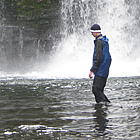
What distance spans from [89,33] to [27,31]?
20.3 feet

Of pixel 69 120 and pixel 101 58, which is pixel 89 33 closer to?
pixel 101 58

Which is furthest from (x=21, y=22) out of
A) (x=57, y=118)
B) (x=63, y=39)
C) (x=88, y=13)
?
(x=57, y=118)

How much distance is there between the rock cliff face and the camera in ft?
106

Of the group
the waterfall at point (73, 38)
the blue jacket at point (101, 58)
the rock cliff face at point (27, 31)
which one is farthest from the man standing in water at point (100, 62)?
the rock cliff face at point (27, 31)

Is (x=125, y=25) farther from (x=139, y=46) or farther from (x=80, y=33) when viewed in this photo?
(x=80, y=33)

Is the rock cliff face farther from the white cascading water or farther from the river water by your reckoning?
the river water

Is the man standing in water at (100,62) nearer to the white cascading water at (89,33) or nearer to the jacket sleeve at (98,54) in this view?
the jacket sleeve at (98,54)

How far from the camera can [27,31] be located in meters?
32.5

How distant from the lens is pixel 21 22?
32.4 m

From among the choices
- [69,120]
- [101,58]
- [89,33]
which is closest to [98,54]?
[101,58]

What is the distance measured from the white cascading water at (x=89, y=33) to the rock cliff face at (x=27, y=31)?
1118mm

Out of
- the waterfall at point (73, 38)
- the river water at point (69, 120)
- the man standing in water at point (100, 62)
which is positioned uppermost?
the waterfall at point (73, 38)

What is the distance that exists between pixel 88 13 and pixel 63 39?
3630 mm

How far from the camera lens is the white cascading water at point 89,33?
3177 cm
